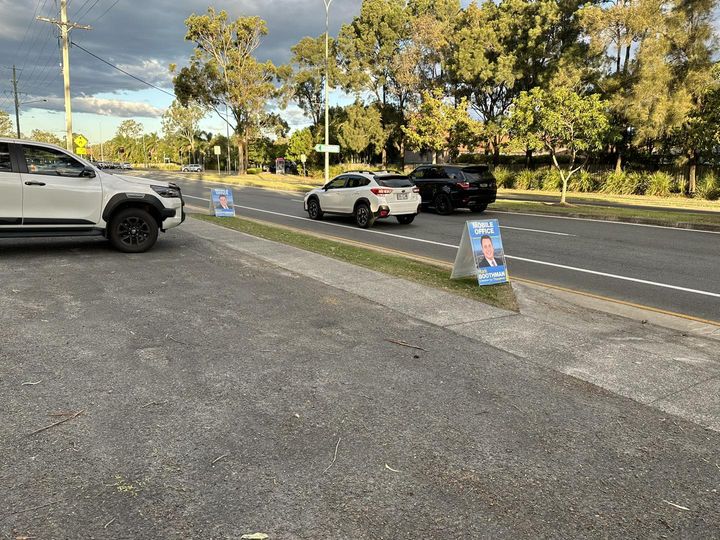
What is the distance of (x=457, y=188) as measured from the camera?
19.1m

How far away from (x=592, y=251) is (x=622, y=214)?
8107 millimetres

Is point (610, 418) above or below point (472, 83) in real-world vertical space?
below

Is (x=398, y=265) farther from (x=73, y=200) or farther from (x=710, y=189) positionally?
(x=710, y=189)

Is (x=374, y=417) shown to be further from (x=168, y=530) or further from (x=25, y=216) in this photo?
(x=25, y=216)

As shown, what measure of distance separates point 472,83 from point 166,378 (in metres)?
42.3

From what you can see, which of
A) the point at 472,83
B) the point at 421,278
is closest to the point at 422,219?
the point at 421,278

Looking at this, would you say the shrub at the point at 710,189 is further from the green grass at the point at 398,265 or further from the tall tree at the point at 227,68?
the tall tree at the point at 227,68

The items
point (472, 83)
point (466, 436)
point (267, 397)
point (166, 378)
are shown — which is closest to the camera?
point (466, 436)

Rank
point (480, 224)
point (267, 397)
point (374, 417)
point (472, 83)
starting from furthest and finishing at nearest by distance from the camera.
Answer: point (472, 83)
point (480, 224)
point (267, 397)
point (374, 417)

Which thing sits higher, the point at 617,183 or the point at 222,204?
the point at 617,183

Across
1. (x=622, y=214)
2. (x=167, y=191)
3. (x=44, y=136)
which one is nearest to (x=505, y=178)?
(x=622, y=214)

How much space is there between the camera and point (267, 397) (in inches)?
153

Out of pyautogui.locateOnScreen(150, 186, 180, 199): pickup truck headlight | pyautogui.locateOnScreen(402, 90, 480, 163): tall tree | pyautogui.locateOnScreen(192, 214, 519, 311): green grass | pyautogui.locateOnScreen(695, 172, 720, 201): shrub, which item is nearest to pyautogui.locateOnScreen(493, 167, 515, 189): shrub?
pyautogui.locateOnScreen(402, 90, 480, 163): tall tree

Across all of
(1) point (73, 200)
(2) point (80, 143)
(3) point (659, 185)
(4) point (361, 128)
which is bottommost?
(1) point (73, 200)
